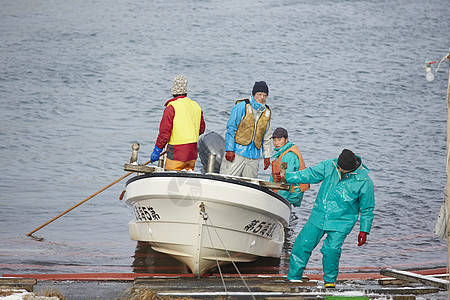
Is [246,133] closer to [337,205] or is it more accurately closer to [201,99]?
[337,205]

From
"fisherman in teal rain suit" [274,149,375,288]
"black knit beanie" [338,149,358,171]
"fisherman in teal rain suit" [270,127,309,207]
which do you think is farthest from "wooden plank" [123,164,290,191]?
"fisherman in teal rain suit" [270,127,309,207]

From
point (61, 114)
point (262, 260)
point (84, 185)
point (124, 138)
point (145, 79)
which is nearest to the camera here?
point (262, 260)

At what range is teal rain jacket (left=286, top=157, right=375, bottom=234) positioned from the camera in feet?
18.8

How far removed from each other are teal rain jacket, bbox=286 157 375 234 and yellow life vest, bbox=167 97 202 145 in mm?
1557

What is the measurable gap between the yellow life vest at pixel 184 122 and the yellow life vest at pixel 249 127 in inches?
23.8

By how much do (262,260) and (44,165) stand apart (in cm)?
1321

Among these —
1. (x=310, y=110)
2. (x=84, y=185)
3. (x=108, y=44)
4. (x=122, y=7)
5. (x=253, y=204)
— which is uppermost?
(x=122, y=7)

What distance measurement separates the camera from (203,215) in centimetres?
630

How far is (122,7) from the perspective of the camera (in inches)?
1676

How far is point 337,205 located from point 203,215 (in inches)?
53.4

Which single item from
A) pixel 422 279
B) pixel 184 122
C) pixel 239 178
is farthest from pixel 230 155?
pixel 422 279

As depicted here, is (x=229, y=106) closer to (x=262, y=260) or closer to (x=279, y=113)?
(x=279, y=113)

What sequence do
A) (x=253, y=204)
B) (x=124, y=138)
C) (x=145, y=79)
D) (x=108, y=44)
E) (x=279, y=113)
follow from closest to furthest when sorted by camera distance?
(x=253, y=204), (x=124, y=138), (x=279, y=113), (x=145, y=79), (x=108, y=44)

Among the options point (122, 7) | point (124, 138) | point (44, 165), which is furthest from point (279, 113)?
point (122, 7)
